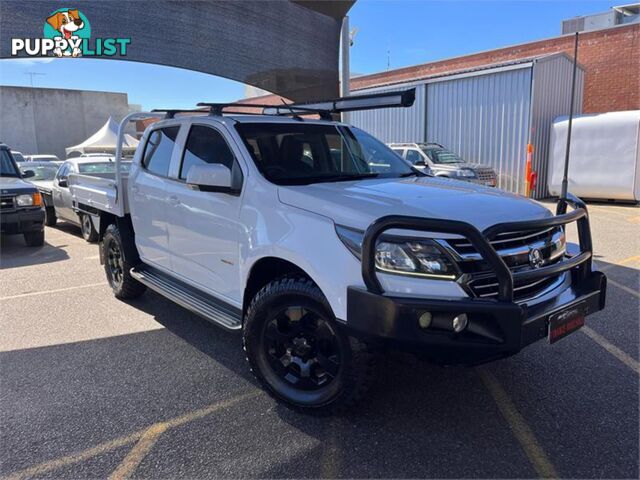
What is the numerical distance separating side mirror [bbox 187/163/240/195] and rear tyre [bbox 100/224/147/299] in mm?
2247

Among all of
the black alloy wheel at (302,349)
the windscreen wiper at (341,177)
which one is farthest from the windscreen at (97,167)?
the black alloy wheel at (302,349)

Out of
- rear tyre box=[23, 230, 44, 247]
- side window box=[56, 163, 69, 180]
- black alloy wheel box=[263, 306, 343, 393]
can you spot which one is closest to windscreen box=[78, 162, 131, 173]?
side window box=[56, 163, 69, 180]

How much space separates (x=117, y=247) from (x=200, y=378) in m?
2.45

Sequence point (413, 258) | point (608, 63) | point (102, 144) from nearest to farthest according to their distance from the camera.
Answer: point (413, 258) < point (608, 63) < point (102, 144)

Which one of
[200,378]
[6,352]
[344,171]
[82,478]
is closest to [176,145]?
[344,171]

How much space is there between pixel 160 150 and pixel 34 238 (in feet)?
19.4

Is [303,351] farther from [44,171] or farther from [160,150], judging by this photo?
[44,171]

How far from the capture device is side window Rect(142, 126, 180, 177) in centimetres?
466

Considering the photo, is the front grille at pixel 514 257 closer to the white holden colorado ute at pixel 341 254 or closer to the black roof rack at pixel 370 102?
the white holden colorado ute at pixel 341 254

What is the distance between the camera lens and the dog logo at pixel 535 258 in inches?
117

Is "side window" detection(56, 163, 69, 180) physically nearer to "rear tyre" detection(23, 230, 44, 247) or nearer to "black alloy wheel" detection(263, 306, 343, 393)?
"rear tyre" detection(23, 230, 44, 247)

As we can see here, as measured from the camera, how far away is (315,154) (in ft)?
13.9

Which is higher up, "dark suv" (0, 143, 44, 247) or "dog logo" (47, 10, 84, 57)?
"dog logo" (47, 10, 84, 57)

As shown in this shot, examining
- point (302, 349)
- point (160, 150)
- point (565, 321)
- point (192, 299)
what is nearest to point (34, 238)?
point (160, 150)
